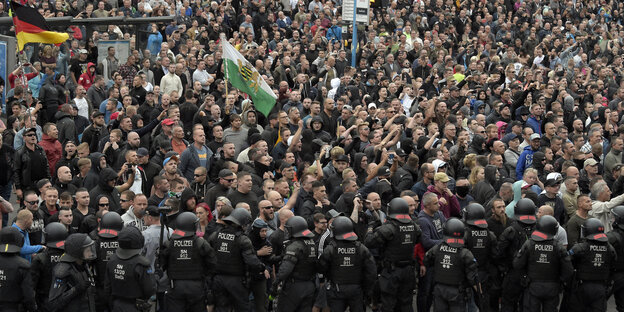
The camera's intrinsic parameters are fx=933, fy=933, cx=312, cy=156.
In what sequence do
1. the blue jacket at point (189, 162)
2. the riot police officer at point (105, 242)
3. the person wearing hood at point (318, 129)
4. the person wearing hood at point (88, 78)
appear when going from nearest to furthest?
the riot police officer at point (105, 242) < the blue jacket at point (189, 162) < the person wearing hood at point (318, 129) < the person wearing hood at point (88, 78)

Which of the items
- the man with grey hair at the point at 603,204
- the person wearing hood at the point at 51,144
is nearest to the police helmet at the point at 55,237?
the person wearing hood at the point at 51,144

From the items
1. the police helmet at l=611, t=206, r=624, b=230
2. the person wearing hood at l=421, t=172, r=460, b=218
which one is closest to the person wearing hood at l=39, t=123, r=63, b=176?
the person wearing hood at l=421, t=172, r=460, b=218

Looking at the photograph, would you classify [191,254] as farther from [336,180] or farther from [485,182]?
[485,182]

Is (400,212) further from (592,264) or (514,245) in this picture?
(592,264)

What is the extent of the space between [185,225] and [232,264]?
766mm

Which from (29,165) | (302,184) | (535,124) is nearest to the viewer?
(302,184)

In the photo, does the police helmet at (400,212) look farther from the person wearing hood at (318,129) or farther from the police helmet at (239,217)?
the person wearing hood at (318,129)

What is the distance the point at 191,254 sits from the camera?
10570mm

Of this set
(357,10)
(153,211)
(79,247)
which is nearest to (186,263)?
(153,211)

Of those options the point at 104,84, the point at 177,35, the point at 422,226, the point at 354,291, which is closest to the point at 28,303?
the point at 354,291

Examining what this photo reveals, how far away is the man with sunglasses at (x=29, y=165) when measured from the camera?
13867 mm

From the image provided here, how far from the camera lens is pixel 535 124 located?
17203 mm

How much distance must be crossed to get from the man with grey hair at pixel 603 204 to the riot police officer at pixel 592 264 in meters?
1.30

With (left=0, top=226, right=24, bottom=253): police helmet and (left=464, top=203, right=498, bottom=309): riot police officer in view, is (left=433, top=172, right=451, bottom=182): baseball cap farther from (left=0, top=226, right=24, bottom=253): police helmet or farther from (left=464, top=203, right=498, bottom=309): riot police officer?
(left=0, top=226, right=24, bottom=253): police helmet
